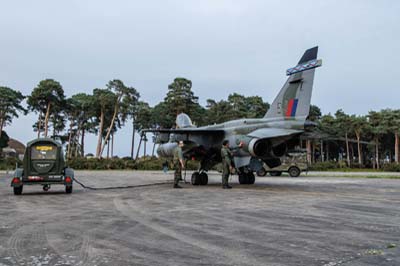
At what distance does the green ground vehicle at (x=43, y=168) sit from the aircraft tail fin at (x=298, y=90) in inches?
316

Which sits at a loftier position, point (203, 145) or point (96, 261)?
point (203, 145)

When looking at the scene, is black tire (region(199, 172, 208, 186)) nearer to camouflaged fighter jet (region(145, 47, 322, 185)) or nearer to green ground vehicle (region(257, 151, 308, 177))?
camouflaged fighter jet (region(145, 47, 322, 185))

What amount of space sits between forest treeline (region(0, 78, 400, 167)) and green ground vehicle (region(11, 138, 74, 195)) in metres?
39.1

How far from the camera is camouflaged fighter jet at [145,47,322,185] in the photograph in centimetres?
1273

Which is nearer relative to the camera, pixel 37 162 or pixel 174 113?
pixel 37 162

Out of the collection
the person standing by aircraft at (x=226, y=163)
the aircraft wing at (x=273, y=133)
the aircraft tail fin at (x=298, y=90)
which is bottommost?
the person standing by aircraft at (x=226, y=163)

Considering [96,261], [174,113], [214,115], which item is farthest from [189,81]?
[96,261]

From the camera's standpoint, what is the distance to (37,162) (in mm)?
12141

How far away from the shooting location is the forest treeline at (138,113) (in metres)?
53.7

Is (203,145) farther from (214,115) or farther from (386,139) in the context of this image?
(386,139)

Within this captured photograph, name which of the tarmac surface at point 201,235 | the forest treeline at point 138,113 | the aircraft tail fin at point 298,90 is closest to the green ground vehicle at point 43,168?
the tarmac surface at point 201,235

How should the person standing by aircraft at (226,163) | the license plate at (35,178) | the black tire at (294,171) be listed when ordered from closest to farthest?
the license plate at (35,178)
the person standing by aircraft at (226,163)
the black tire at (294,171)

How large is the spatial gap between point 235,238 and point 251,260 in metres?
1.13

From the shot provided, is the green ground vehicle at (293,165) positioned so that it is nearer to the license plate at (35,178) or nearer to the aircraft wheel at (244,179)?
the aircraft wheel at (244,179)
